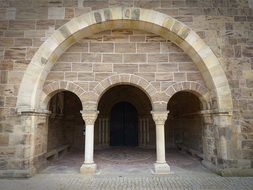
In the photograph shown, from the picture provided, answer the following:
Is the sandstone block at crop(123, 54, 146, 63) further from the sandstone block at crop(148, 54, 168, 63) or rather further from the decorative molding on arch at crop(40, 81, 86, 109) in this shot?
the decorative molding on arch at crop(40, 81, 86, 109)

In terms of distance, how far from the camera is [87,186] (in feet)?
13.1

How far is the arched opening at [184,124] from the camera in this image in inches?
259

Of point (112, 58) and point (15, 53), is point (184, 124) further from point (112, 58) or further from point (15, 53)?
point (15, 53)

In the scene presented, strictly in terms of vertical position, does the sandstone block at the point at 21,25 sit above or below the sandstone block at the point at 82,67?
above

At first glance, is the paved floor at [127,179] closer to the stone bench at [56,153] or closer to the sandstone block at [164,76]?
the stone bench at [56,153]

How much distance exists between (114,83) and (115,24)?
4.77ft

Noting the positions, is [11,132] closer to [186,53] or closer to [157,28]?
[157,28]

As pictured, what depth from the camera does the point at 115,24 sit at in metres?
5.17

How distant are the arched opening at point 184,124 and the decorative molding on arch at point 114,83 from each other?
2087 millimetres

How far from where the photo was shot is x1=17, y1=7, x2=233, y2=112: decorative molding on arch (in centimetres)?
479

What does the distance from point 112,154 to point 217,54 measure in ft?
14.3

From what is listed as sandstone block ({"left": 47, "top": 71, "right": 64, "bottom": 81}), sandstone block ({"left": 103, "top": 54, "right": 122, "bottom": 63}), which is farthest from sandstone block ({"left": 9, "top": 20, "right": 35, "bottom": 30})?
sandstone block ({"left": 103, "top": 54, "right": 122, "bottom": 63})

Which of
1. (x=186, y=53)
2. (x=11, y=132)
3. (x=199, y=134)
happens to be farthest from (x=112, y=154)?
(x=186, y=53)

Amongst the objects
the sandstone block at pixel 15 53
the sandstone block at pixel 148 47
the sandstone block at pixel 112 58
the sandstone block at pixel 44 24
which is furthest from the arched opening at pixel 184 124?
the sandstone block at pixel 15 53
